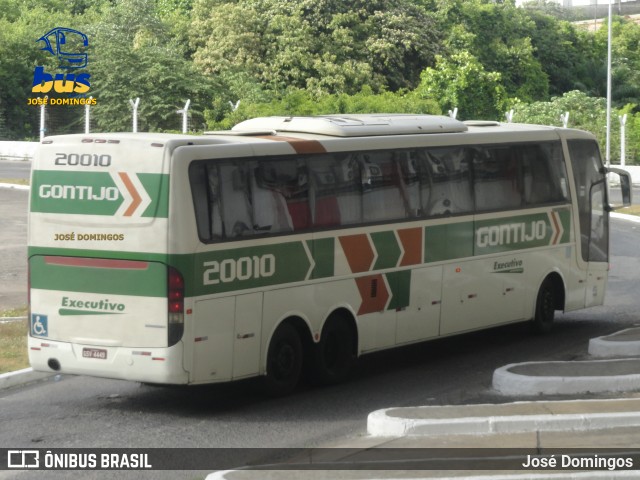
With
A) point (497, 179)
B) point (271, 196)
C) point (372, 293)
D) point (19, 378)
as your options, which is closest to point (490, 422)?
point (271, 196)

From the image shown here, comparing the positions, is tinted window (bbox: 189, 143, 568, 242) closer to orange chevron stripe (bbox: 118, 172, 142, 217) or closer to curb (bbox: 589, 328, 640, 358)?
orange chevron stripe (bbox: 118, 172, 142, 217)

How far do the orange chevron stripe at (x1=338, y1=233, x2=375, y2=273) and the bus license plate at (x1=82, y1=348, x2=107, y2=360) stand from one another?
9.65ft

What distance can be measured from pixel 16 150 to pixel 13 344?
128ft

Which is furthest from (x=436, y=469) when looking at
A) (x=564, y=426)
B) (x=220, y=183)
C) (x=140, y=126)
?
(x=140, y=126)

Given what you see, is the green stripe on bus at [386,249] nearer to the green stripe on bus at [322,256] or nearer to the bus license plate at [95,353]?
the green stripe on bus at [322,256]

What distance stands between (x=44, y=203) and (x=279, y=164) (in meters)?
2.37

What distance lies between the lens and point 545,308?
1698 centimetres

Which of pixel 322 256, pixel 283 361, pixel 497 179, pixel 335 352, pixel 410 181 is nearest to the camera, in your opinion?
pixel 283 361

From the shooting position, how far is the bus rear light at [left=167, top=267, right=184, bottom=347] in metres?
11.4

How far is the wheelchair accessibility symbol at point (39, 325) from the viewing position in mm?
12047

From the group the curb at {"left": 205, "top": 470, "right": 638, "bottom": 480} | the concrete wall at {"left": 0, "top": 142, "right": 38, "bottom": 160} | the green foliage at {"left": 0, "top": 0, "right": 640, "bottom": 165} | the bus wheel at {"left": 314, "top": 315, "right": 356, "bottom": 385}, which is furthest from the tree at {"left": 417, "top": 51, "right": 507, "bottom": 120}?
the curb at {"left": 205, "top": 470, "right": 638, "bottom": 480}

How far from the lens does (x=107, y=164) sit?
11727 mm

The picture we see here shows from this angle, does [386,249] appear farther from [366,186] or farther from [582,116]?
[582,116]

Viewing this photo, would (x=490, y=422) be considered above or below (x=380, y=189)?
below
